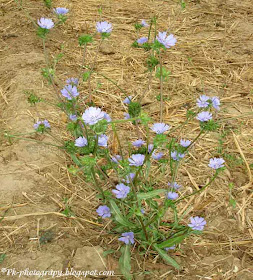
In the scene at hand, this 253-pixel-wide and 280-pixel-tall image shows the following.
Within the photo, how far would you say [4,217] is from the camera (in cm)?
186

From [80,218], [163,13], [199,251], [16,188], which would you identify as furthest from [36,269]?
[163,13]

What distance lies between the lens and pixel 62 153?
224 cm

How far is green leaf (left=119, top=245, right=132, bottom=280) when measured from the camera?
1.58 m

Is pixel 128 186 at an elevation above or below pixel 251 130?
above


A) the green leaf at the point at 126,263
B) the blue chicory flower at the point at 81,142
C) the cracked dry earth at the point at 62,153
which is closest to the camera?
the blue chicory flower at the point at 81,142

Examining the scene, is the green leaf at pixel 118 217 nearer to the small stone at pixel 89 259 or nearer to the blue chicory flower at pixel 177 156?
the small stone at pixel 89 259

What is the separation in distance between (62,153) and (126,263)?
34.0 inches

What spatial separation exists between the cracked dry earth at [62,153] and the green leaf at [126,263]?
0.17 feet

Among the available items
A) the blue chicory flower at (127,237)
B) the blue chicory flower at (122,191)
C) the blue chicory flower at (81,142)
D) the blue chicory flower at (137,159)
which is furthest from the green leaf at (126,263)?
the blue chicory flower at (81,142)

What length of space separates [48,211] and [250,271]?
0.98 meters

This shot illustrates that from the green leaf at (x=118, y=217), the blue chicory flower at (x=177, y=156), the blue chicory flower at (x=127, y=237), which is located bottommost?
the blue chicory flower at (x=127, y=237)

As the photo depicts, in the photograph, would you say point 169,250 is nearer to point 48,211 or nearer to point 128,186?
point 128,186

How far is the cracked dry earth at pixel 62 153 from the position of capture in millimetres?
1692

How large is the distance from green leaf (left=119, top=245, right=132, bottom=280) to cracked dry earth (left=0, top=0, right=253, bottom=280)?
0.05 meters
